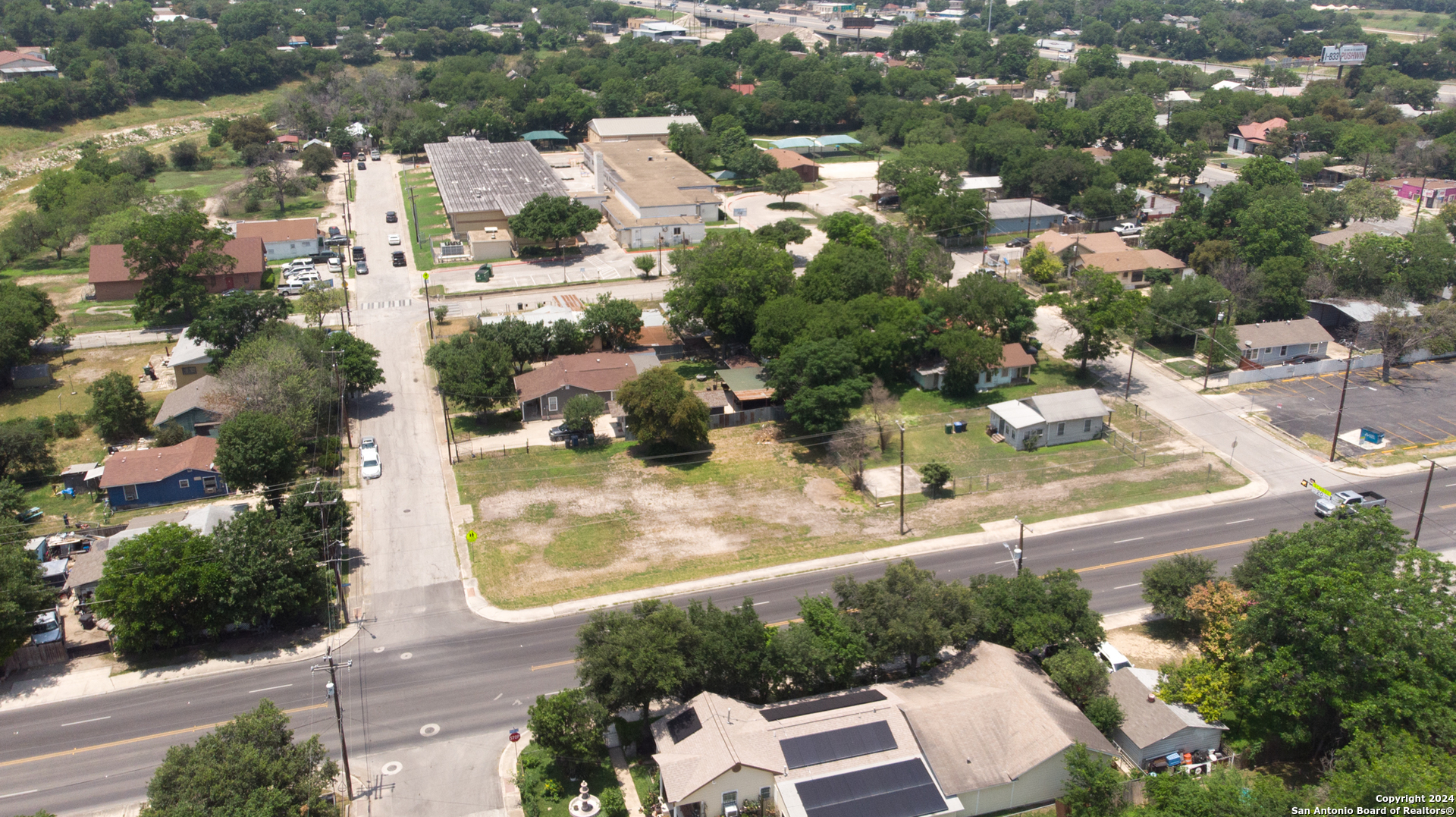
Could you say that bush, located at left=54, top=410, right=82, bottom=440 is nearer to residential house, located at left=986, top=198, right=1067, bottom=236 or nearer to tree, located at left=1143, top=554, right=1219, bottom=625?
tree, located at left=1143, top=554, right=1219, bottom=625

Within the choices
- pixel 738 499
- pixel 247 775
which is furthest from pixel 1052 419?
pixel 247 775

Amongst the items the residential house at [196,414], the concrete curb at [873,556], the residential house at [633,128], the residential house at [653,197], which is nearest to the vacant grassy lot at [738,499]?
the concrete curb at [873,556]

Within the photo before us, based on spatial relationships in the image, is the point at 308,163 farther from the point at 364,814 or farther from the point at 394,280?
the point at 364,814

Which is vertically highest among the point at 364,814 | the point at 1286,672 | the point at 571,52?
the point at 571,52

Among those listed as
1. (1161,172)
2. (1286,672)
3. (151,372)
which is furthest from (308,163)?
(1286,672)

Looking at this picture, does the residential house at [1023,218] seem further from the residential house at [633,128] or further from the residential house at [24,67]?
the residential house at [24,67]

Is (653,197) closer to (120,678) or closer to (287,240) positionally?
(287,240)
